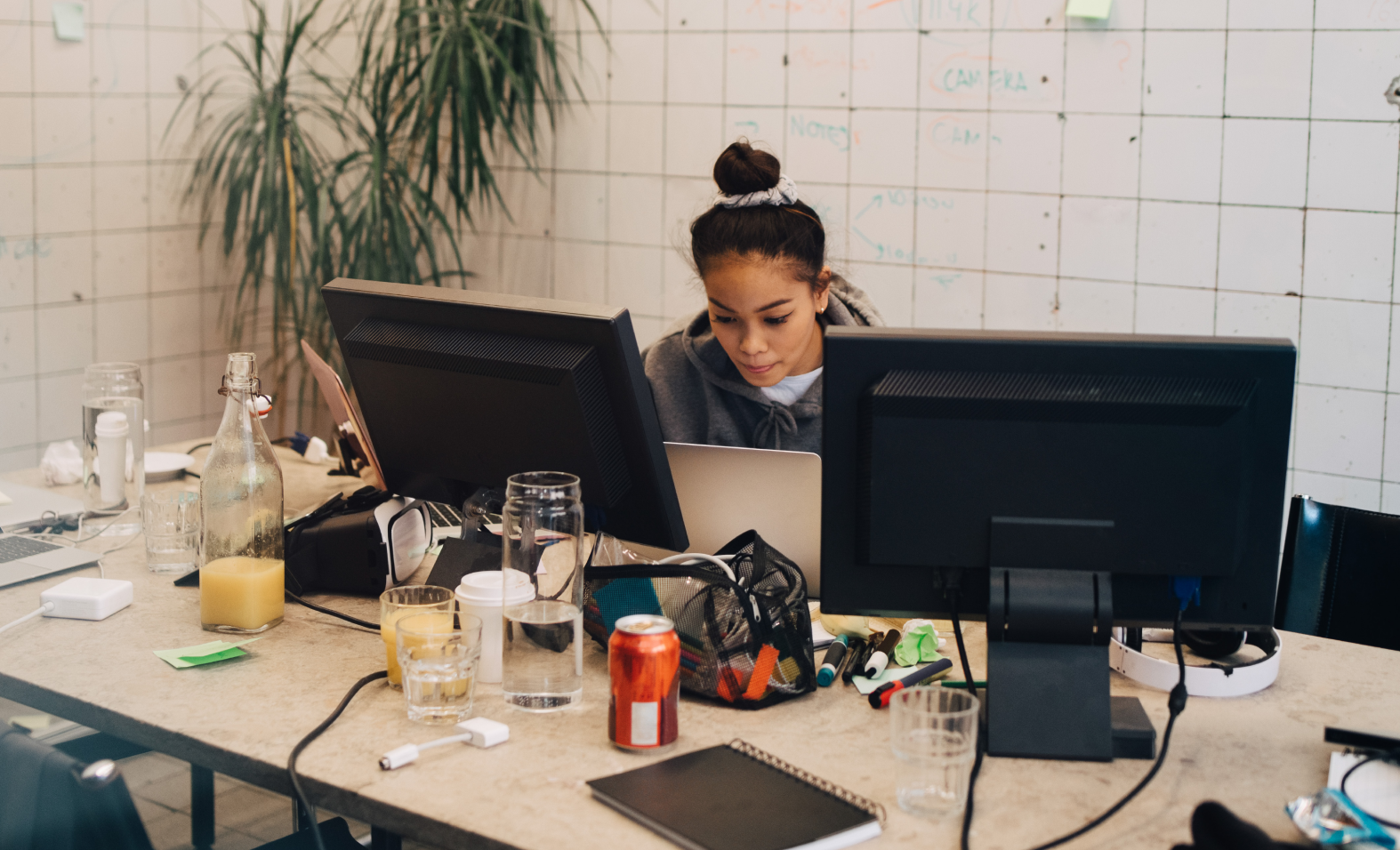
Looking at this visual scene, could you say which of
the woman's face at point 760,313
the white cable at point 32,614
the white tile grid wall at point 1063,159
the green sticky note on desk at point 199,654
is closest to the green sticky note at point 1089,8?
the white tile grid wall at point 1063,159

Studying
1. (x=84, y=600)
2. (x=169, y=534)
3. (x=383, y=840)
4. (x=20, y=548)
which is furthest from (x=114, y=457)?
(x=383, y=840)

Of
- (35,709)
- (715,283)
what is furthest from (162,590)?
(715,283)

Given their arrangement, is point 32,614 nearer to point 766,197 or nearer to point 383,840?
point 383,840

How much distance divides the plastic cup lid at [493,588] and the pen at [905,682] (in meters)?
0.40

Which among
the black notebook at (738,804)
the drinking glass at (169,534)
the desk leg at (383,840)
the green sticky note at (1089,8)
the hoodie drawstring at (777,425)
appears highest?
the green sticky note at (1089,8)

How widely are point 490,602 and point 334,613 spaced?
33 cm

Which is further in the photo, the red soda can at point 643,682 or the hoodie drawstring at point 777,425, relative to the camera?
the hoodie drawstring at point 777,425

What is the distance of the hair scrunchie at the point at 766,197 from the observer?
1980 mm

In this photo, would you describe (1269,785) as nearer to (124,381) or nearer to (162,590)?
(162,590)

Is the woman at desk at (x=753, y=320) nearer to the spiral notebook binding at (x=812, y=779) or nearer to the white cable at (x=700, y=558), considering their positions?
the white cable at (x=700, y=558)

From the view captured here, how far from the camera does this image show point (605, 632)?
138 cm

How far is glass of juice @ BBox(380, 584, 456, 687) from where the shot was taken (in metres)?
1.29

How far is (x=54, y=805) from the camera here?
37.6 inches

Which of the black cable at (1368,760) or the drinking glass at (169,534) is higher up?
the drinking glass at (169,534)
